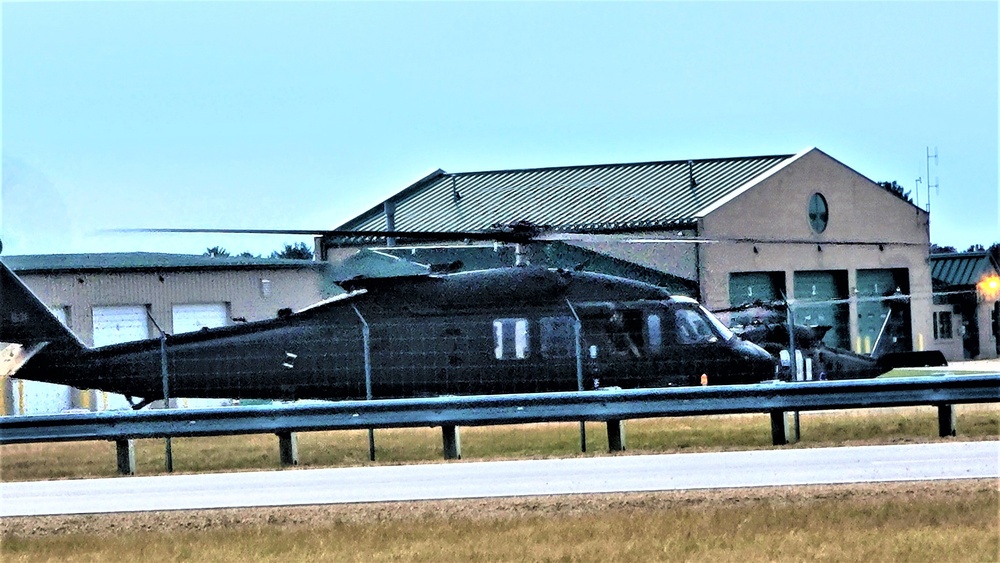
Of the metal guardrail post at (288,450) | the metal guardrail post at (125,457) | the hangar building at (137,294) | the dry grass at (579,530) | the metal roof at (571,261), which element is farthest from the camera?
the metal roof at (571,261)

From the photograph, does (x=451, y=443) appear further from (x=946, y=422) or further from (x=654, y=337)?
(x=946, y=422)

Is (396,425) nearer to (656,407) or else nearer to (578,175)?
(656,407)

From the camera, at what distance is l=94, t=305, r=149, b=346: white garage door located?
34.2 m

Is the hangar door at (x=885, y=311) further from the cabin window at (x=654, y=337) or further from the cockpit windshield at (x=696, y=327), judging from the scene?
the cabin window at (x=654, y=337)

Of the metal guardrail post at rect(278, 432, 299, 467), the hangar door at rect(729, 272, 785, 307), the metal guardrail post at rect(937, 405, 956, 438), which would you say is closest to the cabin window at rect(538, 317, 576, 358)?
the metal guardrail post at rect(278, 432, 299, 467)

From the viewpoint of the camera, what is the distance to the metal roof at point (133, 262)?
34094 millimetres

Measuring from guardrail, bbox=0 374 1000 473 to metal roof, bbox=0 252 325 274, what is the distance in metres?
16.0

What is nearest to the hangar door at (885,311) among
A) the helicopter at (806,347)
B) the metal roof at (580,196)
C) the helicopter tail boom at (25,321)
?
the metal roof at (580,196)

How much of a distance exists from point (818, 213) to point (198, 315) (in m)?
21.2

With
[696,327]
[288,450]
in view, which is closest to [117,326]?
[696,327]

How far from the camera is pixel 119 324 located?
34469 mm

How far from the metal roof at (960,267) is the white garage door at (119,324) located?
3449cm

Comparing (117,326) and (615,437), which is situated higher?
(117,326)

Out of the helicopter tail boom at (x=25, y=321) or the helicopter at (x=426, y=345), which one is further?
the helicopter at (x=426, y=345)
